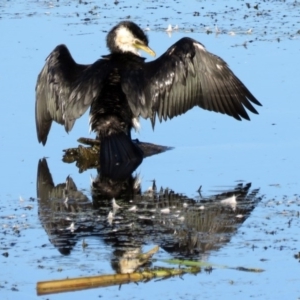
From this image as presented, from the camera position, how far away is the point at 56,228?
739 centimetres

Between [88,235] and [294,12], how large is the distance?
8442 millimetres

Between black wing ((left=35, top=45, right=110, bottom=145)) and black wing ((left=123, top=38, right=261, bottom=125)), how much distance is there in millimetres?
302

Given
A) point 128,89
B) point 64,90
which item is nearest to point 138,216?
point 128,89

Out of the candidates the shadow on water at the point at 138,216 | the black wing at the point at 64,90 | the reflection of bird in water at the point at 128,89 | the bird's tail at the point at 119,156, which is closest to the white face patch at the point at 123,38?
the reflection of bird in water at the point at 128,89

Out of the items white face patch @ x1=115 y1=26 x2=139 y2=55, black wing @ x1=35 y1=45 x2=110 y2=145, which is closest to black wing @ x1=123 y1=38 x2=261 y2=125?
black wing @ x1=35 y1=45 x2=110 y2=145

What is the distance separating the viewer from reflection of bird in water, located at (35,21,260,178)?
9.36 m

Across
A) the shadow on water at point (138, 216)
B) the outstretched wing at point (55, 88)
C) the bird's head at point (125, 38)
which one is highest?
the bird's head at point (125, 38)

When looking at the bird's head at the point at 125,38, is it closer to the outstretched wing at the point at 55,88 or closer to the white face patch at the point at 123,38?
the white face patch at the point at 123,38

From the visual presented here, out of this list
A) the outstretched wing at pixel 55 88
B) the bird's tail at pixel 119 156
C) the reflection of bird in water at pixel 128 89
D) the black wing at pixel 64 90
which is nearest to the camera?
the bird's tail at pixel 119 156

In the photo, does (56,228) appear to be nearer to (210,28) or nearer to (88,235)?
(88,235)

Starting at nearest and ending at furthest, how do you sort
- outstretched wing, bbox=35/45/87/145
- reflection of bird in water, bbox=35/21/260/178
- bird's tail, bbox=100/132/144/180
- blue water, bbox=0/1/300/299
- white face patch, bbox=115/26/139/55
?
1. blue water, bbox=0/1/300/299
2. bird's tail, bbox=100/132/144/180
3. reflection of bird in water, bbox=35/21/260/178
4. outstretched wing, bbox=35/45/87/145
5. white face patch, bbox=115/26/139/55

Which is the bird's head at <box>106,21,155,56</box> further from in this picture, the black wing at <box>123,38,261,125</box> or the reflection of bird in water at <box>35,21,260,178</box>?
the black wing at <box>123,38,261,125</box>

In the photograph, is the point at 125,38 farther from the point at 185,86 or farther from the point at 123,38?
the point at 185,86

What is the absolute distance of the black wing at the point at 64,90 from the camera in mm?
9469
